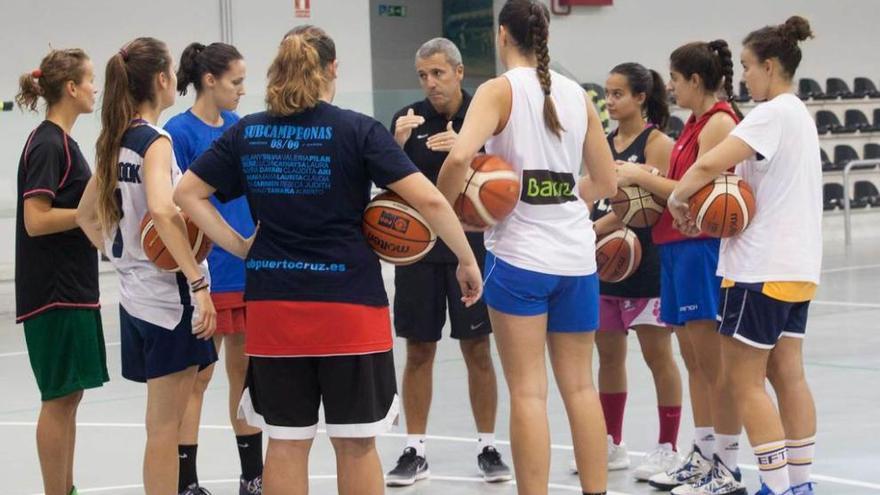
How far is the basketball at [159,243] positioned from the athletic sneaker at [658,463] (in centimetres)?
214

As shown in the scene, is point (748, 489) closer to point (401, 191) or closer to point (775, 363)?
point (775, 363)

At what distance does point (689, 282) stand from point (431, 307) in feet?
3.98

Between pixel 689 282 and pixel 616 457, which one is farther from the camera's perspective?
pixel 616 457

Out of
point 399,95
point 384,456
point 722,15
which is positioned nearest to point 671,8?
point 722,15

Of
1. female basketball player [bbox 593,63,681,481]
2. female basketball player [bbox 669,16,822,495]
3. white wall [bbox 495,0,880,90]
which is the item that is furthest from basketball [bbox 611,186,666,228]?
white wall [bbox 495,0,880,90]

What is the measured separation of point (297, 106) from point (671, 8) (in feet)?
53.5

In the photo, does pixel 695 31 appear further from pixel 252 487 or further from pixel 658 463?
pixel 252 487

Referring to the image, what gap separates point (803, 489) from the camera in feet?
15.6

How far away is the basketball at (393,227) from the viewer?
3.90 meters

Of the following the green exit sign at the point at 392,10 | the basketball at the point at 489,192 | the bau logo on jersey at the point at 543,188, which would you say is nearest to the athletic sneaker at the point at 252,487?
the basketball at the point at 489,192

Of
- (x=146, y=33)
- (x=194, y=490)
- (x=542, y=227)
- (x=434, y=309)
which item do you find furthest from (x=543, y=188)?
(x=146, y=33)

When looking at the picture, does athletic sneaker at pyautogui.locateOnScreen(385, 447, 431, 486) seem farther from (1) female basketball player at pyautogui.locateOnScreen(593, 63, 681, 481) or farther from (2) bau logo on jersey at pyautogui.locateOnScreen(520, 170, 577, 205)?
(2) bau logo on jersey at pyautogui.locateOnScreen(520, 170, 577, 205)

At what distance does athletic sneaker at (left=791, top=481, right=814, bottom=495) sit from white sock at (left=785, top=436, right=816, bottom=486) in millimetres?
12

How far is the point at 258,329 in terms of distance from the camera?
3.91m
